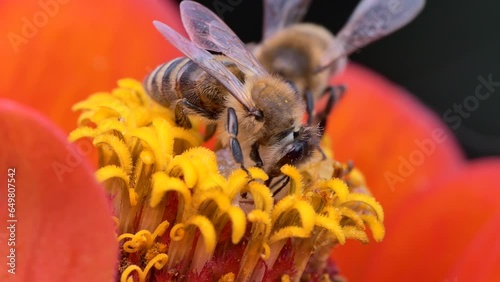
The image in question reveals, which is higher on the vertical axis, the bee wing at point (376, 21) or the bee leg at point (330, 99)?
the bee wing at point (376, 21)

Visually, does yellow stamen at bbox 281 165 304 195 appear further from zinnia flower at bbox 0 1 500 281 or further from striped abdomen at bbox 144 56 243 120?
zinnia flower at bbox 0 1 500 281

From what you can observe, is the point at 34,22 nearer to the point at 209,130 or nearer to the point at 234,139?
the point at 209,130

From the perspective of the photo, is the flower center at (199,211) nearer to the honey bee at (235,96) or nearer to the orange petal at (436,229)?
the honey bee at (235,96)

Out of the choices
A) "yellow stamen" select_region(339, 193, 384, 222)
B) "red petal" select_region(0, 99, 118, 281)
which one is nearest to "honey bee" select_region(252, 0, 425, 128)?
"yellow stamen" select_region(339, 193, 384, 222)

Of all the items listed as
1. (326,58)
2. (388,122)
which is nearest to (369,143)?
(388,122)

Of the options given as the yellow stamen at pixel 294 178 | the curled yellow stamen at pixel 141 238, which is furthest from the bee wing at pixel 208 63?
the curled yellow stamen at pixel 141 238

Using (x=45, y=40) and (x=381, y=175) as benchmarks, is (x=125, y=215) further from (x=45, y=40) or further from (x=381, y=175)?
(x=381, y=175)

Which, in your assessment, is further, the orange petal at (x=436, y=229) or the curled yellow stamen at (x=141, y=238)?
the orange petal at (x=436, y=229)

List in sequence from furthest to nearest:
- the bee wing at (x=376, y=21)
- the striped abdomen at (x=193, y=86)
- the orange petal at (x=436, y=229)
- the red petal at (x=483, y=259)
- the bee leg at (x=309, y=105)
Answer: the bee wing at (x=376, y=21), the orange petal at (x=436, y=229), the bee leg at (x=309, y=105), the red petal at (x=483, y=259), the striped abdomen at (x=193, y=86)
